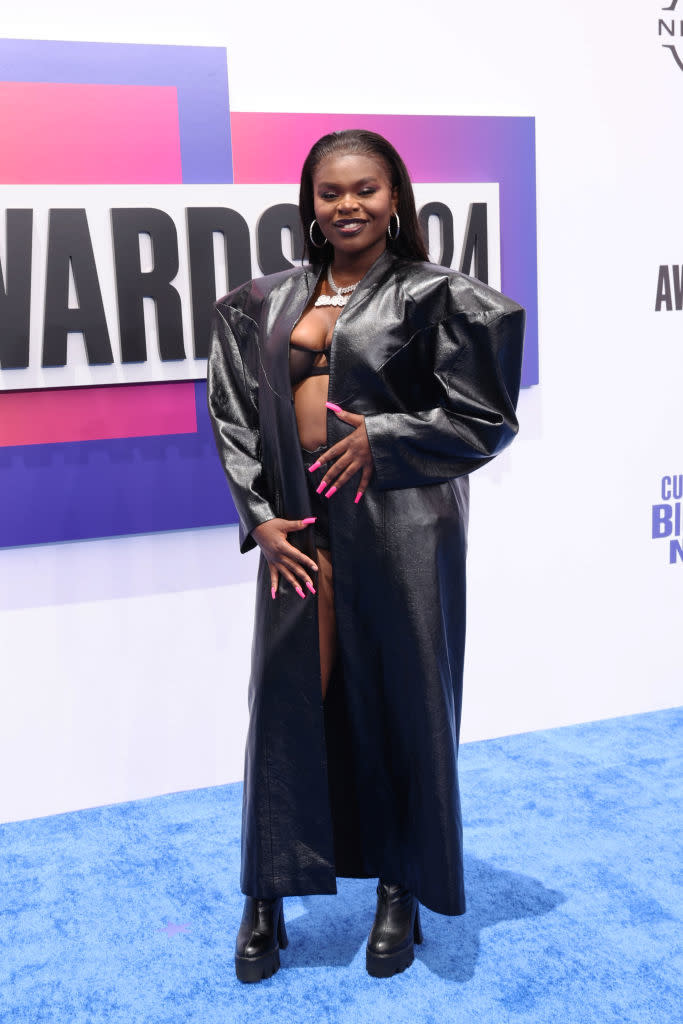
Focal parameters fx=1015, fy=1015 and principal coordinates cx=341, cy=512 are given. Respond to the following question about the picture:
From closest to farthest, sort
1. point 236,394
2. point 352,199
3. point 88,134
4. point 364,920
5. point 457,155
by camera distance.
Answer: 1. point 352,199
2. point 236,394
3. point 364,920
4. point 88,134
5. point 457,155

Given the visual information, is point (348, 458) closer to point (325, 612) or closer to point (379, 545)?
point (379, 545)

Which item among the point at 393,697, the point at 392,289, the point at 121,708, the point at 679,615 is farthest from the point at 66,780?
the point at 679,615

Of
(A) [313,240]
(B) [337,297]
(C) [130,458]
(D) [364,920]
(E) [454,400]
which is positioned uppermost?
(A) [313,240]

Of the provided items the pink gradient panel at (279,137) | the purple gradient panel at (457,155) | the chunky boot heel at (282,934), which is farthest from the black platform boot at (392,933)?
the pink gradient panel at (279,137)

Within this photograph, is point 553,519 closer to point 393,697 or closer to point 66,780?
point 393,697

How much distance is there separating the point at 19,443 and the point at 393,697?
137cm

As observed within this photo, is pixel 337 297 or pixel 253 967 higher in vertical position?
pixel 337 297

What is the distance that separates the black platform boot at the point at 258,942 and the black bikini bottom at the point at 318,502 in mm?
769

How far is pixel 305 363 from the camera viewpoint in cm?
202

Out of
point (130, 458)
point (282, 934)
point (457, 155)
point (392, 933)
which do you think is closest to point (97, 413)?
point (130, 458)

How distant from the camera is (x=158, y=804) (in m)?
3.01

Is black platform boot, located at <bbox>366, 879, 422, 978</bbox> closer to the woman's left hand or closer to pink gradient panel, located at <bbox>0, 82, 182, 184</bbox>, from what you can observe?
the woman's left hand

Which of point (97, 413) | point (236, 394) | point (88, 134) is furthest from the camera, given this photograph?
point (97, 413)

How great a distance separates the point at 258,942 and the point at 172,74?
2229mm
